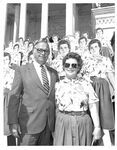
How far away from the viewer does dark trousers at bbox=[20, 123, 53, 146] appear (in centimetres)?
383

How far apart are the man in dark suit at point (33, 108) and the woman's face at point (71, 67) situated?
1.34ft

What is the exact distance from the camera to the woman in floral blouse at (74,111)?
360 cm

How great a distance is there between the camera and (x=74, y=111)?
3.62 metres

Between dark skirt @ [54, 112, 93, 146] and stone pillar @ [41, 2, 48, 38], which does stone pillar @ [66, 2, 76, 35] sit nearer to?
stone pillar @ [41, 2, 48, 38]

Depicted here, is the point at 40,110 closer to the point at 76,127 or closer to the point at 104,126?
the point at 76,127

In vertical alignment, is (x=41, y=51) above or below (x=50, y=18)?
below

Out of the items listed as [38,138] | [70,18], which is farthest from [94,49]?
[70,18]

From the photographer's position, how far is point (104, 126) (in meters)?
4.11

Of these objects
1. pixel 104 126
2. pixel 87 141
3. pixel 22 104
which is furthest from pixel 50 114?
pixel 104 126

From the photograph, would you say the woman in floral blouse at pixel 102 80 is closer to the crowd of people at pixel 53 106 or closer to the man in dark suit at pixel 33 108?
the crowd of people at pixel 53 106

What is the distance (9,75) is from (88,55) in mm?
2430

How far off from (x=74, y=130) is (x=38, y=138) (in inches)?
28.3

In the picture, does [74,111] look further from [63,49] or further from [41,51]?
[63,49]

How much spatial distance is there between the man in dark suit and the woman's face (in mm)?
408
